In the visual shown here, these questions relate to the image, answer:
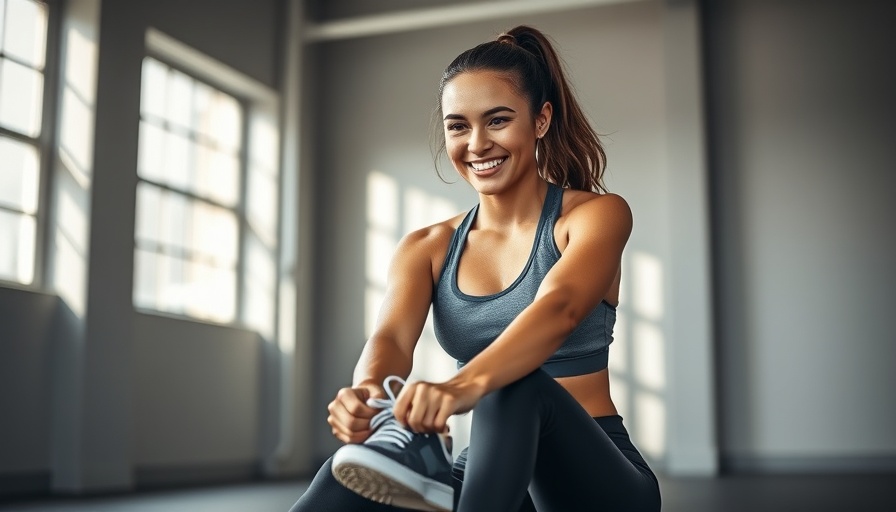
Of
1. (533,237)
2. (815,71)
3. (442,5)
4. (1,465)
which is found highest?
(442,5)

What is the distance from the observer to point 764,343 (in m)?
6.39

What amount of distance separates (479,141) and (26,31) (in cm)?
411

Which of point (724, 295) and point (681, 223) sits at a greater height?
point (681, 223)

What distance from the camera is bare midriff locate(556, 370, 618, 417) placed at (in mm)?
1562

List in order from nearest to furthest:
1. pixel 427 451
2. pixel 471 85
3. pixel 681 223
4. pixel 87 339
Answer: pixel 427 451 → pixel 471 85 → pixel 87 339 → pixel 681 223

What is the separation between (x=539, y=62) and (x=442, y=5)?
5.55m

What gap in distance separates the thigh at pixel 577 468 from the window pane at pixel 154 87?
15.9ft

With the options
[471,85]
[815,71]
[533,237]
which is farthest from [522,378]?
[815,71]

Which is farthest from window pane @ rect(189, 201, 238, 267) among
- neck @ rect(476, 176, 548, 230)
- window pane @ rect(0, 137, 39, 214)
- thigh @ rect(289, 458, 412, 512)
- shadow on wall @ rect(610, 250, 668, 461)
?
thigh @ rect(289, 458, 412, 512)

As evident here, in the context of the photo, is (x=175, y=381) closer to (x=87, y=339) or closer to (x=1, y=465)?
(x=87, y=339)

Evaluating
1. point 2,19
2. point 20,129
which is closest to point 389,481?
point 20,129

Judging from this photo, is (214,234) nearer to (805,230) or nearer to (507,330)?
(805,230)

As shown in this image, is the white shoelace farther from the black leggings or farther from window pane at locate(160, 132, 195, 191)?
window pane at locate(160, 132, 195, 191)

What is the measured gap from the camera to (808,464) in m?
6.20
